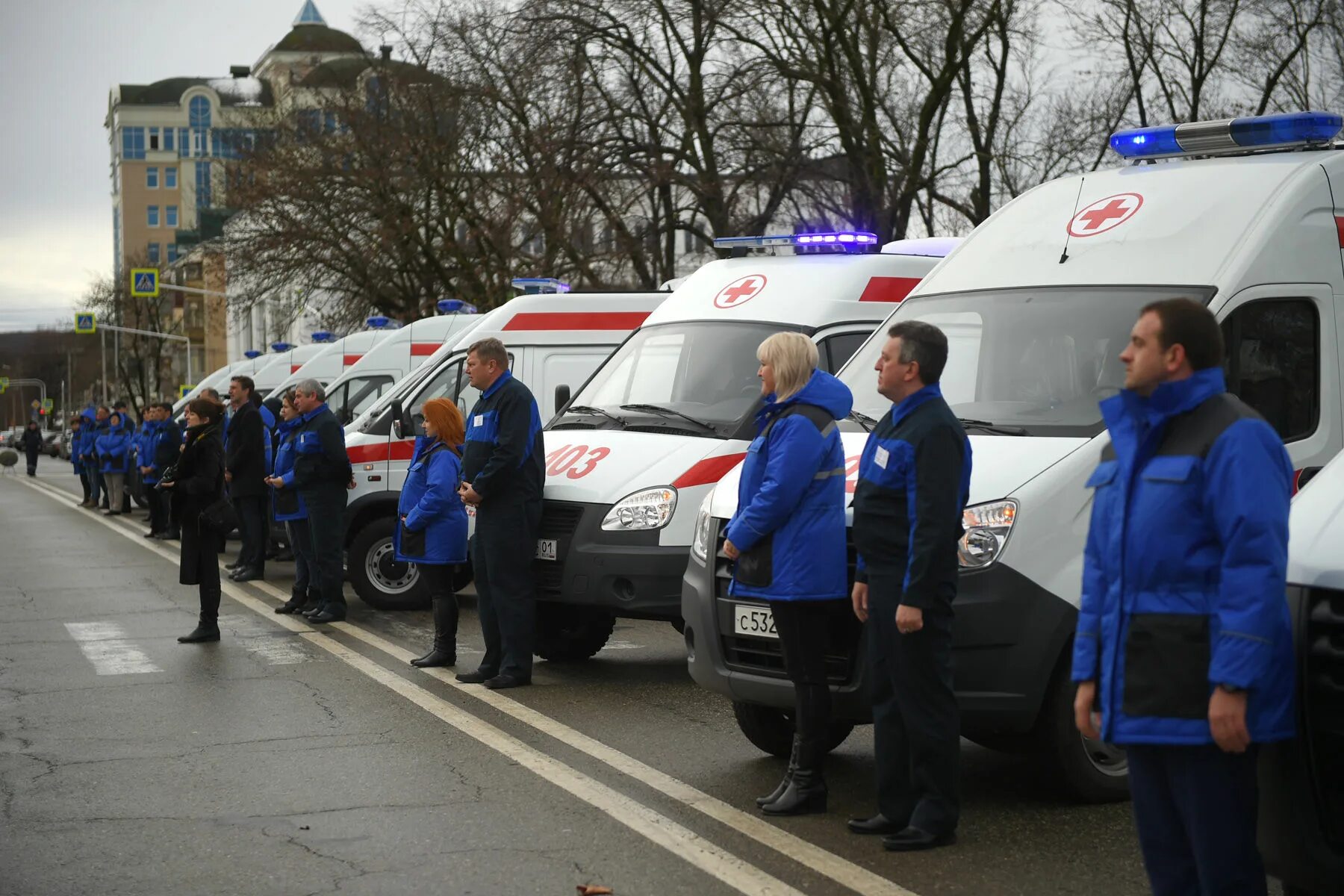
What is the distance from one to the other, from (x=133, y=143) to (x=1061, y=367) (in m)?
135

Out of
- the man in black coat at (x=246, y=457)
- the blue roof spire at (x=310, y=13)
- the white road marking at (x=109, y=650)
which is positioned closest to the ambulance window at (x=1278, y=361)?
the white road marking at (x=109, y=650)

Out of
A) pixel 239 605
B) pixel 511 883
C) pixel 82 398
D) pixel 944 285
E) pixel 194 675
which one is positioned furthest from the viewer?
pixel 82 398

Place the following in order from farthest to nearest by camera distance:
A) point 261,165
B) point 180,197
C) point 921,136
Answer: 1. point 180,197
2. point 261,165
3. point 921,136

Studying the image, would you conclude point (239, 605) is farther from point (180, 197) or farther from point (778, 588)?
point (180, 197)

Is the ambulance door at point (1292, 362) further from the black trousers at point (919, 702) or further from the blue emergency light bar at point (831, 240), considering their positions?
the blue emergency light bar at point (831, 240)

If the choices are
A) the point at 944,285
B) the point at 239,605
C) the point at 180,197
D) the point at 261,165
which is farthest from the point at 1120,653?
the point at 180,197

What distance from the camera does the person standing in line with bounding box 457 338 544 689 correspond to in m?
8.92

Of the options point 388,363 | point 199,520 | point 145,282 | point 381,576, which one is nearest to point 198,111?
point 145,282

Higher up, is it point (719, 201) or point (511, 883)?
point (719, 201)

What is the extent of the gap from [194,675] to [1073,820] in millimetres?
5586

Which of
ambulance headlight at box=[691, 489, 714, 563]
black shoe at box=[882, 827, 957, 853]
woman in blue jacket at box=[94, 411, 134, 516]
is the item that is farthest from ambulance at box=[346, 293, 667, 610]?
woman in blue jacket at box=[94, 411, 134, 516]

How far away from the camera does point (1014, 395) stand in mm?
6766

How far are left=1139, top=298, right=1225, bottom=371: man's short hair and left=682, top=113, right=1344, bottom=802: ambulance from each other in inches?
75.9

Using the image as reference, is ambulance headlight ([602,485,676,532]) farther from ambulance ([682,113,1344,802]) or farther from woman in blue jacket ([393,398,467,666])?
ambulance ([682,113,1344,802])
